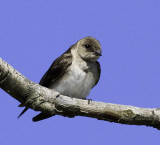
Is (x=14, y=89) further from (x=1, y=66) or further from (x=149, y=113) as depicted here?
(x=149, y=113)

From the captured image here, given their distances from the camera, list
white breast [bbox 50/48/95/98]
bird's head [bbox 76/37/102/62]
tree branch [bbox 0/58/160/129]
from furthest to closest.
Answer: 1. bird's head [bbox 76/37/102/62]
2. white breast [bbox 50/48/95/98]
3. tree branch [bbox 0/58/160/129]

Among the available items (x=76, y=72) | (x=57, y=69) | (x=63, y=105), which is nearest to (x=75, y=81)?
(x=76, y=72)

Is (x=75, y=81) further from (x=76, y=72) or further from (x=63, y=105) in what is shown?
(x=63, y=105)

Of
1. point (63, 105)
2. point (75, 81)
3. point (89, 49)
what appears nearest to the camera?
point (63, 105)

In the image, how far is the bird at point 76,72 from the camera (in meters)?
6.74

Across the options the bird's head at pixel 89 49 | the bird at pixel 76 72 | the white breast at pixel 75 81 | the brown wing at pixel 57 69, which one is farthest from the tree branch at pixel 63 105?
the bird's head at pixel 89 49

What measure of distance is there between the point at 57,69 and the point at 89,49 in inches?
31.4

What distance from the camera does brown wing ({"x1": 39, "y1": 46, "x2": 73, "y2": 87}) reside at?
6.78 metres

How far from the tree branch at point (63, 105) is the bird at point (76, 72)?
4.85 ft

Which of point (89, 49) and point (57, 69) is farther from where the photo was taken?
point (89, 49)

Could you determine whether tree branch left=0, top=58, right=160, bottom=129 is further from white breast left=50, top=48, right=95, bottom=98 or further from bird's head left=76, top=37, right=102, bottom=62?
bird's head left=76, top=37, right=102, bottom=62

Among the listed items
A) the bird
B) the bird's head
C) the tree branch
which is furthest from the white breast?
the tree branch

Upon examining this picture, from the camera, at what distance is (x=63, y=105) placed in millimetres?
5039

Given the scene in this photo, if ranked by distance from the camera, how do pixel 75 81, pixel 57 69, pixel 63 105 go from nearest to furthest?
pixel 63 105, pixel 75 81, pixel 57 69
